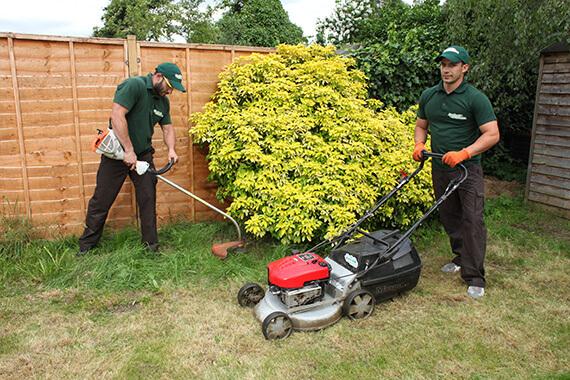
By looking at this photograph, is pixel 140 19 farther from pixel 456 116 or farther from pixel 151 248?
pixel 456 116

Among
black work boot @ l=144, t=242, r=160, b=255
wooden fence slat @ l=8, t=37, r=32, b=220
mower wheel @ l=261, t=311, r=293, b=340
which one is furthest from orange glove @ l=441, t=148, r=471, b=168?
wooden fence slat @ l=8, t=37, r=32, b=220

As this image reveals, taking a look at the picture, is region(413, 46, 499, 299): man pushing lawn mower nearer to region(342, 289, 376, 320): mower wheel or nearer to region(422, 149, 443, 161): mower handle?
region(422, 149, 443, 161): mower handle

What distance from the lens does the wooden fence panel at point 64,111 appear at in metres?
4.36

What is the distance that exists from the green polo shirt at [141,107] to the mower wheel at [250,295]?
5.53 feet

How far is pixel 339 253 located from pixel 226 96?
2159mm

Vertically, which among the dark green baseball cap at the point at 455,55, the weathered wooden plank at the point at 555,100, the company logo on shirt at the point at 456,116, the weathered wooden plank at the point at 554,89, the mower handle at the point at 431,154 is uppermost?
the dark green baseball cap at the point at 455,55

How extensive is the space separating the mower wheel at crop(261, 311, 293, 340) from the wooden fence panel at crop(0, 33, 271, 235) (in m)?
2.49

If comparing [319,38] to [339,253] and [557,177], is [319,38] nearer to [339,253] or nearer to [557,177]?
[557,177]

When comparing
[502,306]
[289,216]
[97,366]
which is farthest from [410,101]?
[97,366]

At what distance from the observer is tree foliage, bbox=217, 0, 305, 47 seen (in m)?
19.6

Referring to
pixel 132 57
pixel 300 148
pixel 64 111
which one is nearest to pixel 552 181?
pixel 300 148

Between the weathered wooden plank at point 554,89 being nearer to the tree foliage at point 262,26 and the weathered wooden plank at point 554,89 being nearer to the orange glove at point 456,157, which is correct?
the orange glove at point 456,157

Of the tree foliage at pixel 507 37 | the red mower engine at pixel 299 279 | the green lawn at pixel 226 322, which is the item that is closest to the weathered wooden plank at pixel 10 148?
the green lawn at pixel 226 322

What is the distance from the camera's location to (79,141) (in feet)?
15.2
